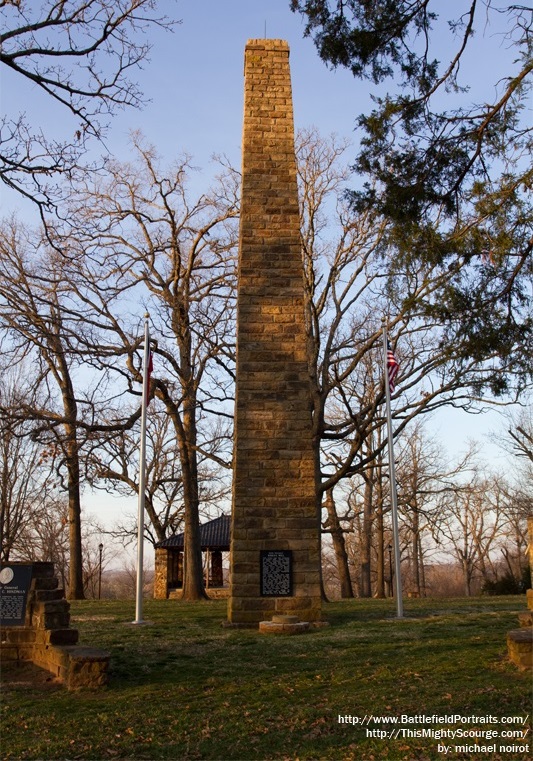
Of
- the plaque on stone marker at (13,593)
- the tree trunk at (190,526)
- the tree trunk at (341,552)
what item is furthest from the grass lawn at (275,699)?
the tree trunk at (341,552)

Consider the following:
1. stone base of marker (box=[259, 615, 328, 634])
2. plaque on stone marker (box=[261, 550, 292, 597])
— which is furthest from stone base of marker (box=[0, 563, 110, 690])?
plaque on stone marker (box=[261, 550, 292, 597])

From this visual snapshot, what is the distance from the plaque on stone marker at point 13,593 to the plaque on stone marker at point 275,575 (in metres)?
4.38

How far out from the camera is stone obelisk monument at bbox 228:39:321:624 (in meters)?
11.6

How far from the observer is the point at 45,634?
776cm

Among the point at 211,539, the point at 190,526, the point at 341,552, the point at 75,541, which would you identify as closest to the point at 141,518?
the point at 190,526

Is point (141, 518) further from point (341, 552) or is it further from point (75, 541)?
point (341, 552)

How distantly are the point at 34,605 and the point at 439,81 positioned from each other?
6.90 m

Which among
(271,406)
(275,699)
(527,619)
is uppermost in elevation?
(271,406)

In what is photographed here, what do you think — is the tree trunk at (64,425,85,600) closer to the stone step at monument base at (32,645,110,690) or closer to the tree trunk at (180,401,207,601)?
the tree trunk at (180,401,207,601)

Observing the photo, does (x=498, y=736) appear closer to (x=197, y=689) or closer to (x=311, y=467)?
(x=197, y=689)

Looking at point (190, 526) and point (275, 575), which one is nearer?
point (275, 575)

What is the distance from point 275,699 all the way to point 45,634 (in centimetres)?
268

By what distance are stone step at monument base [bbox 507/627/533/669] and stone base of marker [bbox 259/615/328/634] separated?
3811mm

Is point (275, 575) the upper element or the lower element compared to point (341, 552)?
upper
